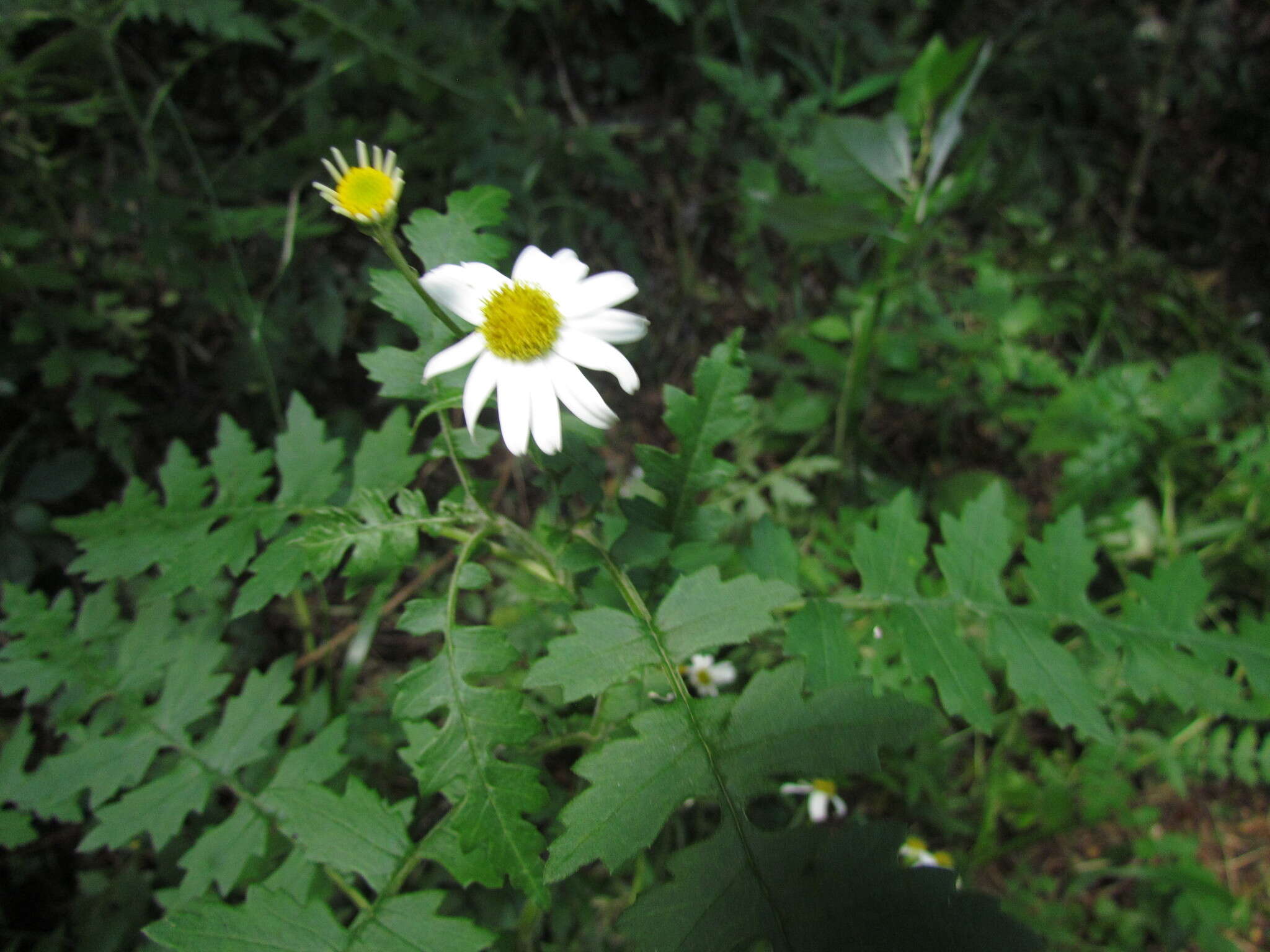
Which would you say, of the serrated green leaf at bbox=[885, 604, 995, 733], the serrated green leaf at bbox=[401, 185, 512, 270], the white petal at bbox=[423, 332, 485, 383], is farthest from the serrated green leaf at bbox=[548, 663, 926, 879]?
the serrated green leaf at bbox=[401, 185, 512, 270]

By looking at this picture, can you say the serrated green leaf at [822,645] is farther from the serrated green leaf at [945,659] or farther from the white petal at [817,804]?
the white petal at [817,804]

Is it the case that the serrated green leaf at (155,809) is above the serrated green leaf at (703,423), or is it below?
below

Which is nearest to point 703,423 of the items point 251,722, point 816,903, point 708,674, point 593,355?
point 593,355

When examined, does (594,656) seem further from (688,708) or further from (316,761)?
(316,761)

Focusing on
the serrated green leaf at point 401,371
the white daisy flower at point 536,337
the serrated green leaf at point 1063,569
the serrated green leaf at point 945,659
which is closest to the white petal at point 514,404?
the white daisy flower at point 536,337

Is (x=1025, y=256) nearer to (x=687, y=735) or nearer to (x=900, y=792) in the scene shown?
(x=900, y=792)
